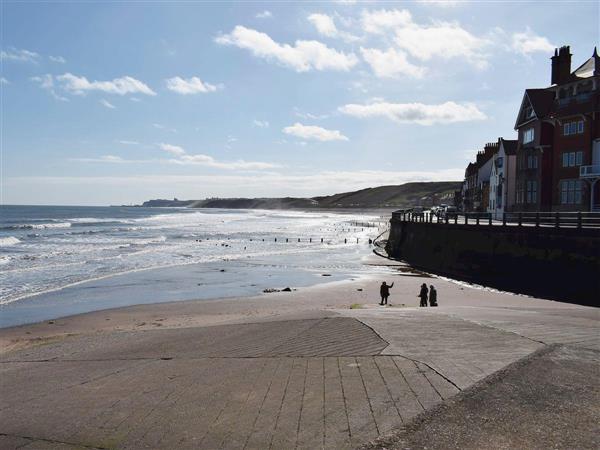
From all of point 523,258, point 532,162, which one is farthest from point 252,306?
point 532,162

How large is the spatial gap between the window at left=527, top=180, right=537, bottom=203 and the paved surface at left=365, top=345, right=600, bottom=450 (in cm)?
3273

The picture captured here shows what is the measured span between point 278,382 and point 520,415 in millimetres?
3192

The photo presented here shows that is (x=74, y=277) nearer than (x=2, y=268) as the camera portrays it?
Yes

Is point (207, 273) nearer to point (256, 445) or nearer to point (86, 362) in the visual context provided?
point (86, 362)

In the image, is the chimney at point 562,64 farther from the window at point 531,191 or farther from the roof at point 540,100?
the window at point 531,191

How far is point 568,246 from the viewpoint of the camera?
2131cm

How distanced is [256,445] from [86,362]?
543 centimetres

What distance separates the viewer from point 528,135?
126ft

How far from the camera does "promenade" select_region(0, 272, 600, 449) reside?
5.58 meters

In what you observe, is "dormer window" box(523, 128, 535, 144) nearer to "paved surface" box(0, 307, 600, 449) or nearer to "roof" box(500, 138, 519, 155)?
"roof" box(500, 138, 519, 155)

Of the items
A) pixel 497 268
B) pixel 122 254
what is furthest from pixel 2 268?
pixel 497 268

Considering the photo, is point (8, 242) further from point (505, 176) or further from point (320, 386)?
point (320, 386)

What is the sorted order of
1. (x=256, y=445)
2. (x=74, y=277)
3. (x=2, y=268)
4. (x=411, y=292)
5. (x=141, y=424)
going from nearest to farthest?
(x=256, y=445) → (x=141, y=424) → (x=411, y=292) → (x=74, y=277) → (x=2, y=268)

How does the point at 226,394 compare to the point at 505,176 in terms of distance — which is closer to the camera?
the point at 226,394
